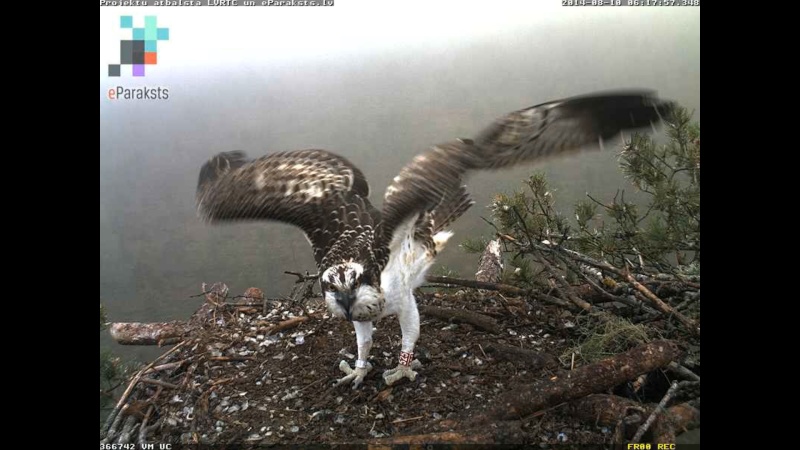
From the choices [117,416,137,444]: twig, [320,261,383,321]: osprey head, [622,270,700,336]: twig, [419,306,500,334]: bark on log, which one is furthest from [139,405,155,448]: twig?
[622,270,700,336]: twig

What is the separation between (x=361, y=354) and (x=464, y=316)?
1.71 ft

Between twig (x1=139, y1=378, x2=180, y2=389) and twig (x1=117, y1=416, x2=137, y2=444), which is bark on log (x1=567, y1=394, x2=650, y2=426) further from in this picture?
twig (x1=117, y1=416, x2=137, y2=444)

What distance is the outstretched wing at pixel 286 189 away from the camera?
6.47 ft

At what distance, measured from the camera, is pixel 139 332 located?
2.04m

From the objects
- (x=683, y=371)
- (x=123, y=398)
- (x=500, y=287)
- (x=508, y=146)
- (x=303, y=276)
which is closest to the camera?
(x=508, y=146)

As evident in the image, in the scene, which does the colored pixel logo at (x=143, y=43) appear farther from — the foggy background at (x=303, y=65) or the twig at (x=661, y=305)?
the twig at (x=661, y=305)

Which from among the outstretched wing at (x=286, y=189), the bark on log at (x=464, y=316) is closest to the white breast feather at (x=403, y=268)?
the outstretched wing at (x=286, y=189)

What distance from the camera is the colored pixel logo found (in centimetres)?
194

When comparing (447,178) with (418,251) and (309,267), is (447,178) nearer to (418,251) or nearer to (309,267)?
(418,251)

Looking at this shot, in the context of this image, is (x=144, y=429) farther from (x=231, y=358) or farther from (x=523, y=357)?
(x=523, y=357)

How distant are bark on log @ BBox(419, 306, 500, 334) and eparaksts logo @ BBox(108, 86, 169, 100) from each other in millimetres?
1396

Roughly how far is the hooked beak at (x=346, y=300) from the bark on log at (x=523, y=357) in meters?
0.68

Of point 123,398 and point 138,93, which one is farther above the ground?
point 138,93

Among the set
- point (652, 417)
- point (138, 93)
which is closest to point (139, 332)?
point (138, 93)
